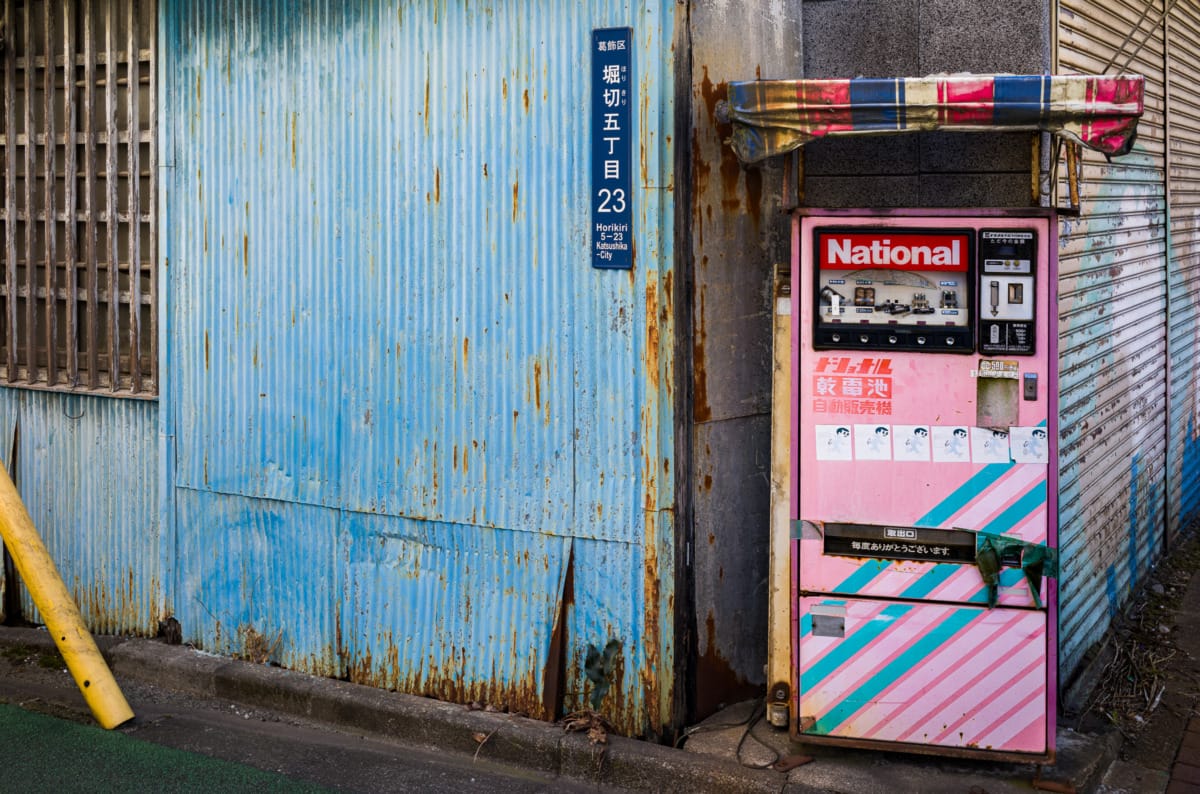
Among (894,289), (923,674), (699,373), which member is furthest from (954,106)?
(923,674)

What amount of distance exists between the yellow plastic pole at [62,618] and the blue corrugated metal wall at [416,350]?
0.85 meters

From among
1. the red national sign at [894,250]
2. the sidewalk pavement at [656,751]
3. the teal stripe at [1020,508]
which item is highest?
the red national sign at [894,250]

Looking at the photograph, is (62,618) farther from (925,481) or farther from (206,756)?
(925,481)

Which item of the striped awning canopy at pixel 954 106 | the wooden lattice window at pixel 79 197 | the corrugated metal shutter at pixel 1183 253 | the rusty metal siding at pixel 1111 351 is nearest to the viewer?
the striped awning canopy at pixel 954 106

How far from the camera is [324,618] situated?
20.8 feet

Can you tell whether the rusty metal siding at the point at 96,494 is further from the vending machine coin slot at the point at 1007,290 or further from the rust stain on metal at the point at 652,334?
the vending machine coin slot at the point at 1007,290

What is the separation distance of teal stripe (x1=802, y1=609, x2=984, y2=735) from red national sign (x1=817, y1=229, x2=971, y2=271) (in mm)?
1454

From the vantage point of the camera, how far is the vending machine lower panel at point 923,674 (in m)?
4.96

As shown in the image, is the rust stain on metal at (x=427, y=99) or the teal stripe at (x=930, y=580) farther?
the rust stain on metal at (x=427, y=99)

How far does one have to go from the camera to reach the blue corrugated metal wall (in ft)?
17.9

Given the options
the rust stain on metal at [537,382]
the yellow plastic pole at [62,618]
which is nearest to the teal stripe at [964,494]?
the rust stain on metal at [537,382]

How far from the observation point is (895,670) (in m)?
5.04

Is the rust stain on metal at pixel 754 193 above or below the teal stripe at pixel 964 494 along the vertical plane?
above

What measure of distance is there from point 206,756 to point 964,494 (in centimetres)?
365
